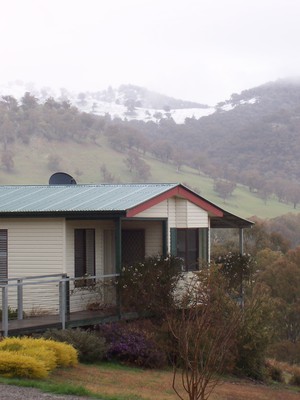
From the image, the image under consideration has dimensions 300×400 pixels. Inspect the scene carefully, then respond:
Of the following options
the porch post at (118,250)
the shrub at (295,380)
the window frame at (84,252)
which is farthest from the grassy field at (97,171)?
the porch post at (118,250)

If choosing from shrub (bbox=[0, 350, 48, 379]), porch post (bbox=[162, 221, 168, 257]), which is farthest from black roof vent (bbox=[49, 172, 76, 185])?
shrub (bbox=[0, 350, 48, 379])

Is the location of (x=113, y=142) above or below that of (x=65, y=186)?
above

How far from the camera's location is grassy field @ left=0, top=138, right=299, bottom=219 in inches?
4840

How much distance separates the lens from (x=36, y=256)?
74.2 feet

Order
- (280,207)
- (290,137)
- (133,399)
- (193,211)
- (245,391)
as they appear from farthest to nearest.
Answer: (290,137) < (280,207) < (193,211) < (245,391) < (133,399)

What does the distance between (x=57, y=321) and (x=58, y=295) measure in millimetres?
1322

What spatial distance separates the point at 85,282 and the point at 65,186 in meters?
3.89

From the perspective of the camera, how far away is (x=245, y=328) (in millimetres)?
21797

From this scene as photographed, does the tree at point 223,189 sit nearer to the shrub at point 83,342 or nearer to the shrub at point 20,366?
the shrub at point 83,342

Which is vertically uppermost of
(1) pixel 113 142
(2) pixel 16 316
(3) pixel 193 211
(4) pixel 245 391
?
(1) pixel 113 142

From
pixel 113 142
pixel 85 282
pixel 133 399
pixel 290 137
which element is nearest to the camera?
pixel 133 399

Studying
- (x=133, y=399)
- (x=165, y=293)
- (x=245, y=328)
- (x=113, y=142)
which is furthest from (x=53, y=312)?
(x=113, y=142)

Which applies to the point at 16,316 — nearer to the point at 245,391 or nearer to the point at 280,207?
the point at 245,391

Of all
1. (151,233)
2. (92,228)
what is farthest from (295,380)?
(92,228)
